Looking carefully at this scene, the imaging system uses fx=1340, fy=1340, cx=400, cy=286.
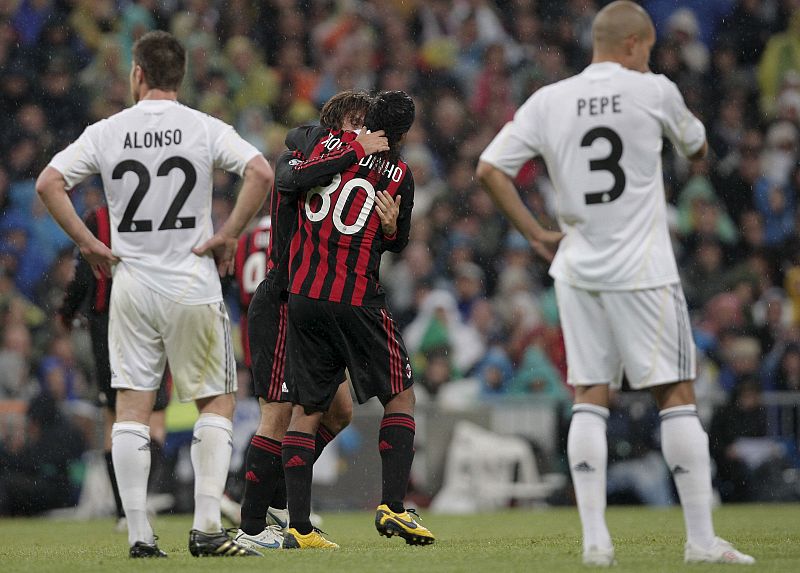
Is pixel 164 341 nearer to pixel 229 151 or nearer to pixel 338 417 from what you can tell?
pixel 229 151

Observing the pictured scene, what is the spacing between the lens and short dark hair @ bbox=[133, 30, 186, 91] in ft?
19.8

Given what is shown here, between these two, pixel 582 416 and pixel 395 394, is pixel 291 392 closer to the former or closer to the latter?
pixel 395 394

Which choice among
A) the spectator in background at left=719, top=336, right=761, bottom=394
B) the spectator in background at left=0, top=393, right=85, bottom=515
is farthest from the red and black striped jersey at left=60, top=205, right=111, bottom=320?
the spectator in background at left=719, top=336, right=761, bottom=394

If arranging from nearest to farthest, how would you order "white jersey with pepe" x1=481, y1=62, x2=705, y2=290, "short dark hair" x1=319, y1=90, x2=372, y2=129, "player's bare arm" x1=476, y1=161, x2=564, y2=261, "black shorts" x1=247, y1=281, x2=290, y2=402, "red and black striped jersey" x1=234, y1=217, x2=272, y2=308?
1. "white jersey with pepe" x1=481, y1=62, x2=705, y2=290
2. "player's bare arm" x1=476, y1=161, x2=564, y2=261
3. "short dark hair" x1=319, y1=90, x2=372, y2=129
4. "black shorts" x1=247, y1=281, x2=290, y2=402
5. "red and black striped jersey" x1=234, y1=217, x2=272, y2=308

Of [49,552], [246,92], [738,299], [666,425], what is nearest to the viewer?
[666,425]

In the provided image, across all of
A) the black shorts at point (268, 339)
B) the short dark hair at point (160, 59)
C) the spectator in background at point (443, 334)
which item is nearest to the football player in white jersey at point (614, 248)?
the short dark hair at point (160, 59)

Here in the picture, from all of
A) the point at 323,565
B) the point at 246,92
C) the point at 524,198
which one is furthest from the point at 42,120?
the point at 323,565

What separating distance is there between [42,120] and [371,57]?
13.3 ft

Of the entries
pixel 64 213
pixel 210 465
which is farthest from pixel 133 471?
pixel 64 213

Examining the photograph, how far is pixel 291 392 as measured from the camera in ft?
21.5

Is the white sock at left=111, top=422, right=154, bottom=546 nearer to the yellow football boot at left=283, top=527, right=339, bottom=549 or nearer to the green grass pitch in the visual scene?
the green grass pitch

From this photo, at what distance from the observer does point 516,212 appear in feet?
18.0

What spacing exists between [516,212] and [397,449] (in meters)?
1.67

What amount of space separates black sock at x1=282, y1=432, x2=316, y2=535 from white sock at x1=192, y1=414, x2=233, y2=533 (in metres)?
0.49
